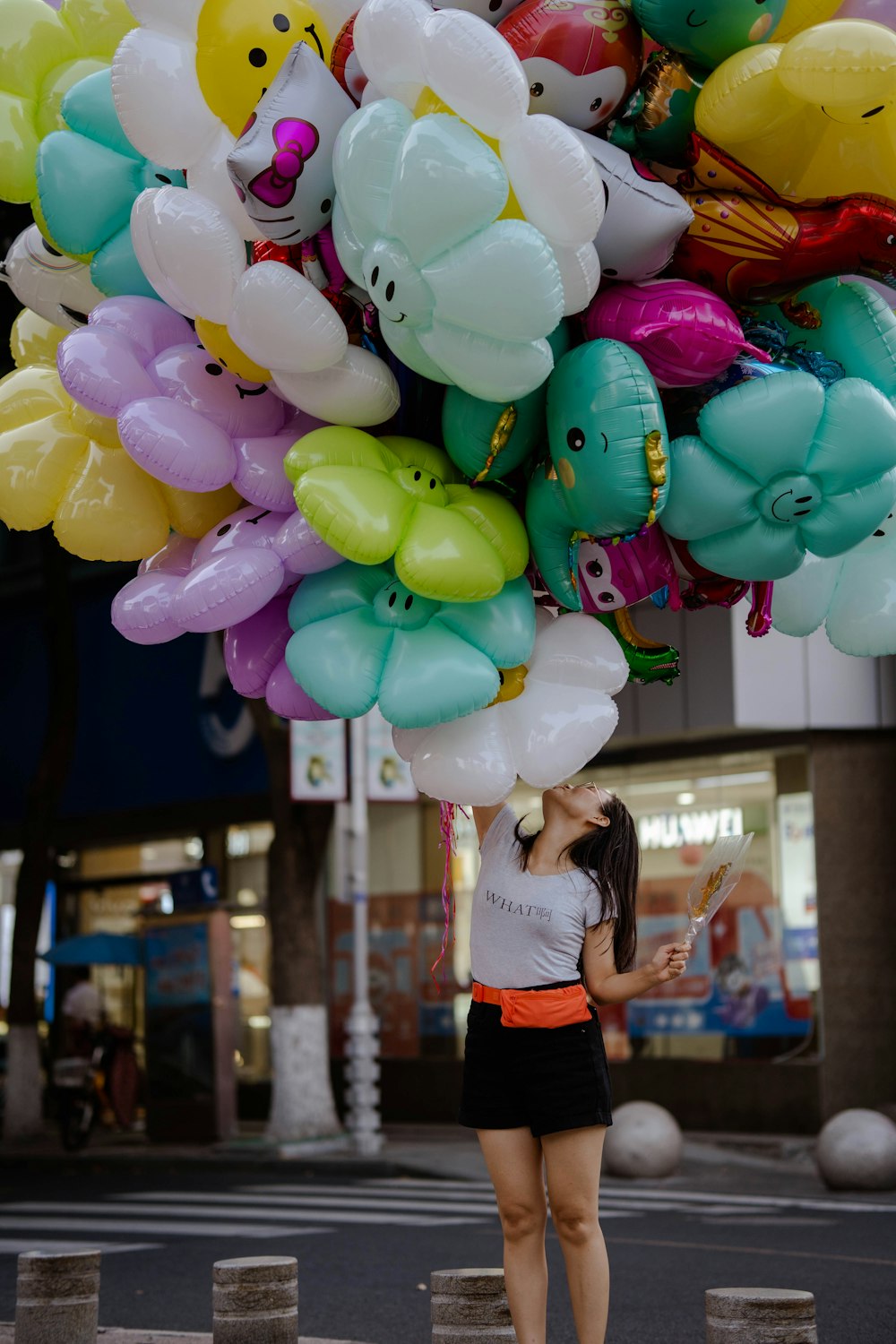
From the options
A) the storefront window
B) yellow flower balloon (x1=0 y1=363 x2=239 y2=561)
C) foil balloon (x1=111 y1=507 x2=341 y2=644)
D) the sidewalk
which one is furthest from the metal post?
foil balloon (x1=111 y1=507 x2=341 y2=644)

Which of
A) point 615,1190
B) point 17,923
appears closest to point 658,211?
point 615,1190

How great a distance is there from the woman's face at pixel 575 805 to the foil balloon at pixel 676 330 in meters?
1.27

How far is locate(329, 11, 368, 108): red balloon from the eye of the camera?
14.7ft

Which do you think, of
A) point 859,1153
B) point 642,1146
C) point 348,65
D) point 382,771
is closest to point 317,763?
point 382,771

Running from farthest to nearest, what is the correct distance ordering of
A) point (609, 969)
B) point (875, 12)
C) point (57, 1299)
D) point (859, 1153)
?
point (859, 1153), point (57, 1299), point (609, 969), point (875, 12)

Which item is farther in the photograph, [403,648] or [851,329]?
[851,329]

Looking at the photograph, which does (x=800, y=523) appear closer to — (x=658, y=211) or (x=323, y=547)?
(x=658, y=211)

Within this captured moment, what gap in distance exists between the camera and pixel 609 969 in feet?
16.2

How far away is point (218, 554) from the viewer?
4680 mm

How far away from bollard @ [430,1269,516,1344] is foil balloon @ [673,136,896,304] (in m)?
3.15

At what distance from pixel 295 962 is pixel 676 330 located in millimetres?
A: 12507

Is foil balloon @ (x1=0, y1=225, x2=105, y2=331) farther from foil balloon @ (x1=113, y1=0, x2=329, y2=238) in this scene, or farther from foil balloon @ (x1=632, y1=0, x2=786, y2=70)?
foil balloon @ (x1=632, y1=0, x2=786, y2=70)

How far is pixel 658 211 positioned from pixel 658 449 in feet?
2.12

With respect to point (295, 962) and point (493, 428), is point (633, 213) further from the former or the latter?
point (295, 962)
